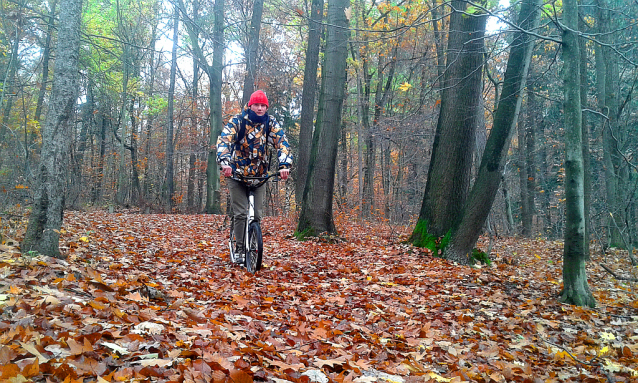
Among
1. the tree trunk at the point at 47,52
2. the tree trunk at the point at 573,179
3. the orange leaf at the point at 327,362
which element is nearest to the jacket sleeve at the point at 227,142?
the tree trunk at the point at 47,52

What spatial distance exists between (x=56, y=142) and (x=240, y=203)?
231 centimetres

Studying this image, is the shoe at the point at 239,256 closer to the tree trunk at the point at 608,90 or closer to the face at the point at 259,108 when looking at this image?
the face at the point at 259,108

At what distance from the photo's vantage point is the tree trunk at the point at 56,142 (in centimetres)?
424

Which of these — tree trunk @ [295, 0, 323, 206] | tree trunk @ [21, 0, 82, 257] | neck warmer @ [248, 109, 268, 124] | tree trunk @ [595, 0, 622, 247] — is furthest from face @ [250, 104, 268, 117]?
tree trunk @ [595, 0, 622, 247]

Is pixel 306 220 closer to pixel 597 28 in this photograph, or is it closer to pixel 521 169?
pixel 597 28

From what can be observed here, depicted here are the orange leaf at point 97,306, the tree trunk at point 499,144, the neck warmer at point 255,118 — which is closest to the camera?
the orange leaf at point 97,306

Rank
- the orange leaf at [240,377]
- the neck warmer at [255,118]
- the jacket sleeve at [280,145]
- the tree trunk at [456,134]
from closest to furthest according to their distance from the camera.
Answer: the orange leaf at [240,377] → the jacket sleeve at [280,145] → the neck warmer at [255,118] → the tree trunk at [456,134]

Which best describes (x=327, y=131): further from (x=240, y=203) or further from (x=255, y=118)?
(x=240, y=203)

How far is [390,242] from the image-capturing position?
8.98 m

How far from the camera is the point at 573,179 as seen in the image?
5.00 m

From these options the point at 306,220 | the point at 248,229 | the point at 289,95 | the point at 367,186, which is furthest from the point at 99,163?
the point at 248,229

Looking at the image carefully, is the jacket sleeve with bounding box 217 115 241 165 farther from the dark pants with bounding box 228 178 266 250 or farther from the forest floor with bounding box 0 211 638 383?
the forest floor with bounding box 0 211 638 383

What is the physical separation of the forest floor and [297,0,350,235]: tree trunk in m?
Answer: 1.88

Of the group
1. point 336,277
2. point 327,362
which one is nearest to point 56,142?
point 327,362
